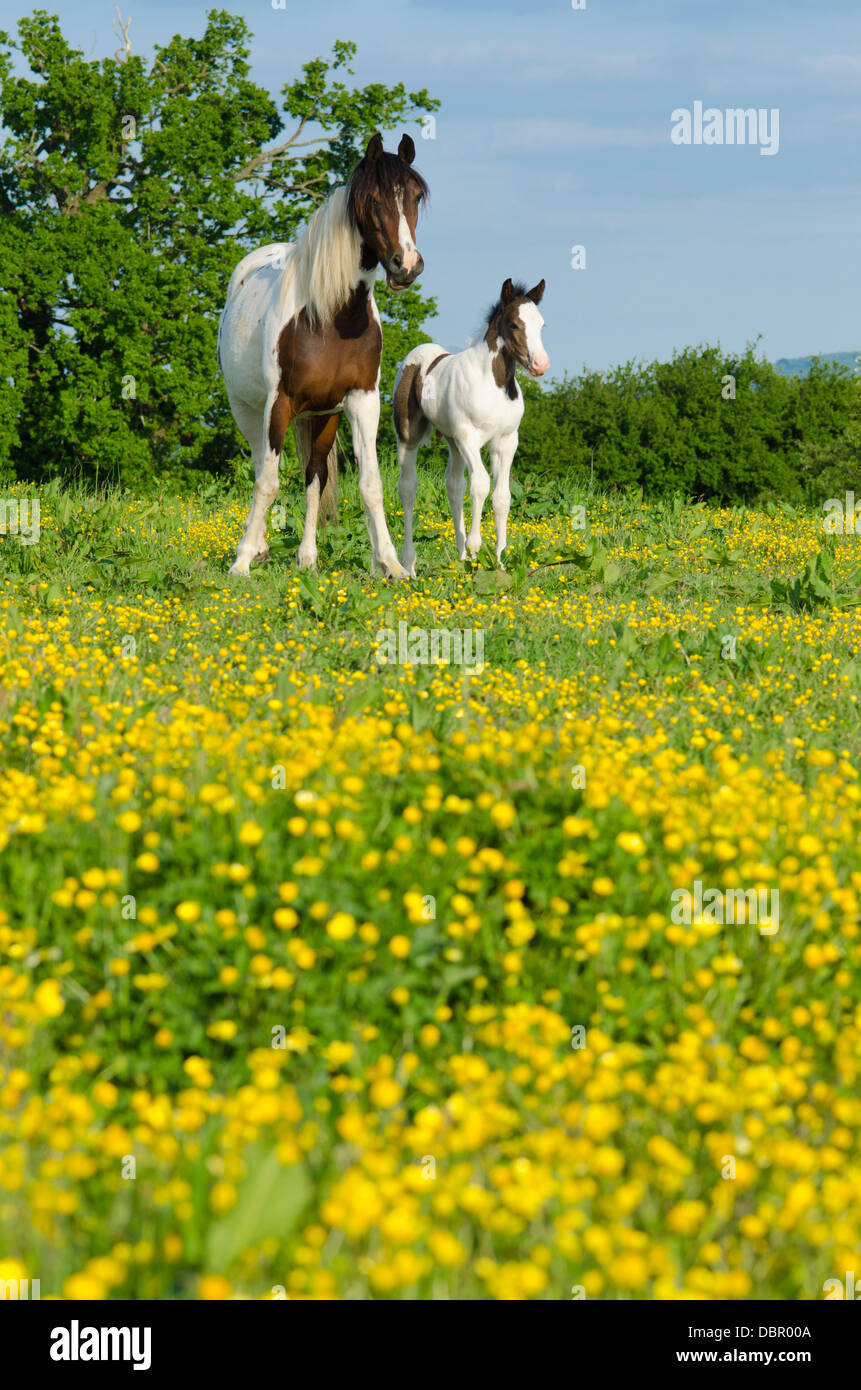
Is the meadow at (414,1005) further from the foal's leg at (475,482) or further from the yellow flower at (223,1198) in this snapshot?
the foal's leg at (475,482)

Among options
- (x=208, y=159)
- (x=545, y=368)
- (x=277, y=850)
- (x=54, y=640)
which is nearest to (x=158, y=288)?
(x=208, y=159)

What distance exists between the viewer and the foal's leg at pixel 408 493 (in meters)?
9.66

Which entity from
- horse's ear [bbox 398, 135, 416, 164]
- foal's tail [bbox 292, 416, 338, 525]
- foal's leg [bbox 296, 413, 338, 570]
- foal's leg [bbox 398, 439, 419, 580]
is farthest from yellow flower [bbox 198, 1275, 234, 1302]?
foal's leg [bbox 398, 439, 419, 580]

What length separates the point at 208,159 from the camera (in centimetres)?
1895

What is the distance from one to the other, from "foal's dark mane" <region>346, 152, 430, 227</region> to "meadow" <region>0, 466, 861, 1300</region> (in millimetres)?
4332

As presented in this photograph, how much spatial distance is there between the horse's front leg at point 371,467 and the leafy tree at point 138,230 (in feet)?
30.2

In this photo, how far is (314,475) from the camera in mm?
8984

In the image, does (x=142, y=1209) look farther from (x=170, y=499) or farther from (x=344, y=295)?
(x=170, y=499)

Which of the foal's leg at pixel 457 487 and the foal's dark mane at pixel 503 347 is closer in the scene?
the foal's dark mane at pixel 503 347

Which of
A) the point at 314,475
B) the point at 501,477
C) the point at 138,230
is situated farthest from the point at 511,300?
the point at 138,230

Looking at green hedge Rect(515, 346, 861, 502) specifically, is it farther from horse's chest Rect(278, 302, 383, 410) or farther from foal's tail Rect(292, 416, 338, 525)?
horse's chest Rect(278, 302, 383, 410)

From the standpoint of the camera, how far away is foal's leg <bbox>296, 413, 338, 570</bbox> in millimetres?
8695

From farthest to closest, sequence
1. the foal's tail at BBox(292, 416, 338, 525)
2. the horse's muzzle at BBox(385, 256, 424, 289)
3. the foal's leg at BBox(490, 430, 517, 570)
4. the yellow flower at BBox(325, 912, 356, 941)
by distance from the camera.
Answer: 1. the foal's leg at BBox(490, 430, 517, 570)
2. the foal's tail at BBox(292, 416, 338, 525)
3. the horse's muzzle at BBox(385, 256, 424, 289)
4. the yellow flower at BBox(325, 912, 356, 941)

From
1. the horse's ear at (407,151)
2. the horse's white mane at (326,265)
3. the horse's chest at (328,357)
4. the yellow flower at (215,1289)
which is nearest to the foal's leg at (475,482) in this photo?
the horse's chest at (328,357)
